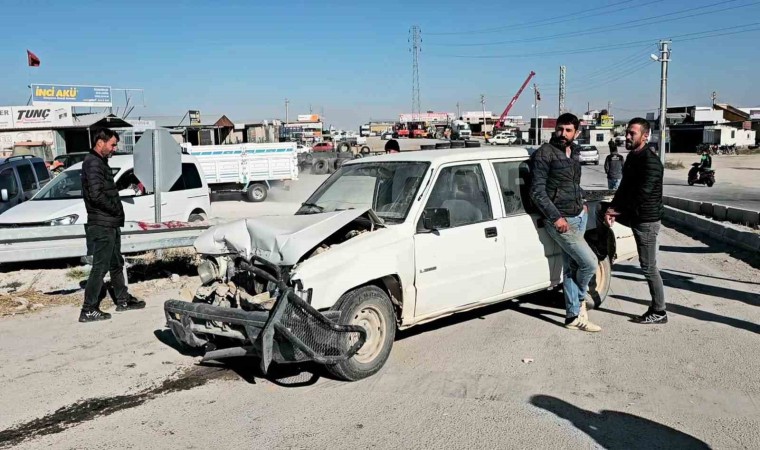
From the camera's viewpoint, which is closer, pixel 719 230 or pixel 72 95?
pixel 719 230

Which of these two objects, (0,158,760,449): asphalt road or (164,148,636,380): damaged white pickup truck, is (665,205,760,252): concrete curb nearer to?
(0,158,760,449): asphalt road

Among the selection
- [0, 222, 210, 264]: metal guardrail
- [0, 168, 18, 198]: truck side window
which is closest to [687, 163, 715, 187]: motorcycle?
[0, 222, 210, 264]: metal guardrail

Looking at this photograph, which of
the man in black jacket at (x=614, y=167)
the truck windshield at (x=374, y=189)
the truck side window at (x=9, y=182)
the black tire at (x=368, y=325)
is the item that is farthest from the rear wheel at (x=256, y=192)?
the black tire at (x=368, y=325)

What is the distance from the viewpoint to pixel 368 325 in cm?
496

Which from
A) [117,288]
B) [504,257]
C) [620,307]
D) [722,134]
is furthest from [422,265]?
[722,134]

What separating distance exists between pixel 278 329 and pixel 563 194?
3.08m

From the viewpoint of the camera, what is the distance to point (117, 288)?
726cm

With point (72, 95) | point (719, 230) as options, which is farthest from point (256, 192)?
point (72, 95)

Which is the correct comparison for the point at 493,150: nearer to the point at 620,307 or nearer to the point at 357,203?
the point at 357,203

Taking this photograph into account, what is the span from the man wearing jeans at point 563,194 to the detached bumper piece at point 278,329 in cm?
225

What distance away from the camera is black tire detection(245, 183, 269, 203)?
2309 cm

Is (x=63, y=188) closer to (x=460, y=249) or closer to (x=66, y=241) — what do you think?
(x=66, y=241)

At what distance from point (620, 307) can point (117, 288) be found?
5649 millimetres

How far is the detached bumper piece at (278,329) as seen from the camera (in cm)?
430
